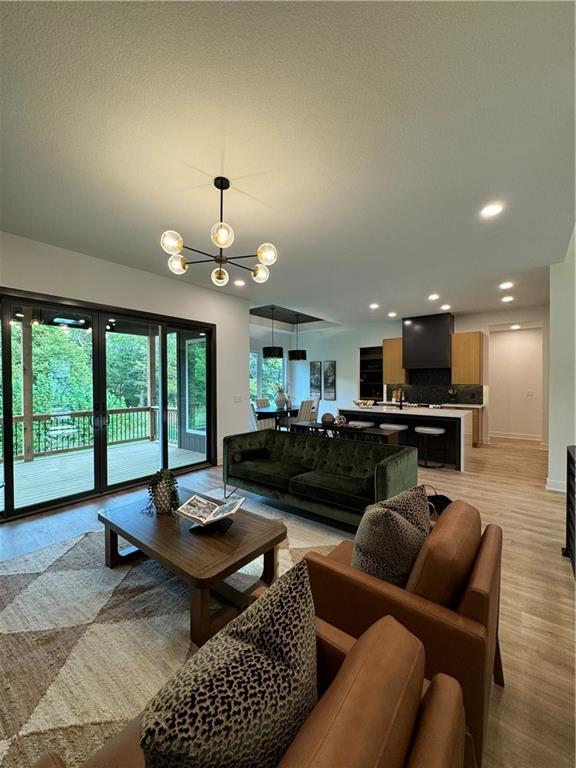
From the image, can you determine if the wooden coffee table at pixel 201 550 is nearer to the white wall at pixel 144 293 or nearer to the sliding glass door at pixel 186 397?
the sliding glass door at pixel 186 397

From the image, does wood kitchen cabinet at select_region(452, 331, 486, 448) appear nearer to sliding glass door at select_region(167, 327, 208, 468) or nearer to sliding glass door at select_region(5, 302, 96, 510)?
sliding glass door at select_region(167, 327, 208, 468)

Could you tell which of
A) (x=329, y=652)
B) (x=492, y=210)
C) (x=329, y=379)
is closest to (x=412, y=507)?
(x=329, y=652)

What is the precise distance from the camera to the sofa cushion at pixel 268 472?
3412mm

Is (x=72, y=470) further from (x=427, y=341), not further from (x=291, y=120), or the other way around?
(x=427, y=341)

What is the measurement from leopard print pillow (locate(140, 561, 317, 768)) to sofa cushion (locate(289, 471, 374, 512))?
2.20 metres

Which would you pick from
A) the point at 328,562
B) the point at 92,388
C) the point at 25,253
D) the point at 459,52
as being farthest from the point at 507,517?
the point at 25,253

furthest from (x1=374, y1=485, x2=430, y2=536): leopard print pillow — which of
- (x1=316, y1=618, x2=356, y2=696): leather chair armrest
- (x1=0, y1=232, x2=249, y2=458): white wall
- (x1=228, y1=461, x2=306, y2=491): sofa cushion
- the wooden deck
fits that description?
(x1=0, y1=232, x2=249, y2=458): white wall

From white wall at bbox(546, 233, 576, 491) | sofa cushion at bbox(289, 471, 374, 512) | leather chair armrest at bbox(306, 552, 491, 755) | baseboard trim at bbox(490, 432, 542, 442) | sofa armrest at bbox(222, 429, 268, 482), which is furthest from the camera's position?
baseboard trim at bbox(490, 432, 542, 442)

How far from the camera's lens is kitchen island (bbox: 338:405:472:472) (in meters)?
5.02

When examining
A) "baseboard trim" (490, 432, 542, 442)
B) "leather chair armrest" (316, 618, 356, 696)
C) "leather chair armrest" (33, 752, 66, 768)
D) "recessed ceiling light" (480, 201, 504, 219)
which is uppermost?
"recessed ceiling light" (480, 201, 504, 219)

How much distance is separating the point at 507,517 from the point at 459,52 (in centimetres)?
376

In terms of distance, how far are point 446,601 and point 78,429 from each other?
4.14 metres

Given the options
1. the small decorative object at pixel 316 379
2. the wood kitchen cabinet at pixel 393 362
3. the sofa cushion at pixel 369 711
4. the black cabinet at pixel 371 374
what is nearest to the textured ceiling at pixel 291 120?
the sofa cushion at pixel 369 711

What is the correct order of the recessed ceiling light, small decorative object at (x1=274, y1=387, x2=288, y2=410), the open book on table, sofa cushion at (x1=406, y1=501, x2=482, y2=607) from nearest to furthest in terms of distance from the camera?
1. sofa cushion at (x1=406, y1=501, x2=482, y2=607)
2. the open book on table
3. the recessed ceiling light
4. small decorative object at (x1=274, y1=387, x2=288, y2=410)
